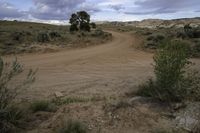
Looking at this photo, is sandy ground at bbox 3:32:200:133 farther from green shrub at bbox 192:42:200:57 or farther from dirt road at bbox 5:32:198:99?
green shrub at bbox 192:42:200:57

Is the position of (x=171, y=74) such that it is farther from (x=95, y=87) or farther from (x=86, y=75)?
(x=86, y=75)

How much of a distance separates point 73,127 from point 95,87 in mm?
3677

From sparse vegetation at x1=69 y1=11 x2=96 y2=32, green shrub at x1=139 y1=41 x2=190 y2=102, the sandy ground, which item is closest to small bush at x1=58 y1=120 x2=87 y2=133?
the sandy ground

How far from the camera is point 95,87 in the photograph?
9.70 meters

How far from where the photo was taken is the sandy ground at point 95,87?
6.63 metres

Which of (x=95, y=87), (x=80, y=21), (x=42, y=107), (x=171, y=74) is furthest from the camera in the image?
(x=80, y=21)

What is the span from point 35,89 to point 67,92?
1.05 metres

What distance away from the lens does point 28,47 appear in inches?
789

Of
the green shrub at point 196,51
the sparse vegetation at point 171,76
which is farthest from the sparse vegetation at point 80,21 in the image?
the sparse vegetation at point 171,76

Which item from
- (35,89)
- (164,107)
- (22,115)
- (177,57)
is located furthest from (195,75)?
(22,115)

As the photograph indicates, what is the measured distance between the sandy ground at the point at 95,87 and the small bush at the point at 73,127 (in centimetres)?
26

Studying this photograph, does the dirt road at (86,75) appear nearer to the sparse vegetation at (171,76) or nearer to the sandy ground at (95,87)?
the sandy ground at (95,87)

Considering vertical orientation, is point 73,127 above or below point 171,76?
below

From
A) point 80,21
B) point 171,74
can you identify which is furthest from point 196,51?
point 80,21
